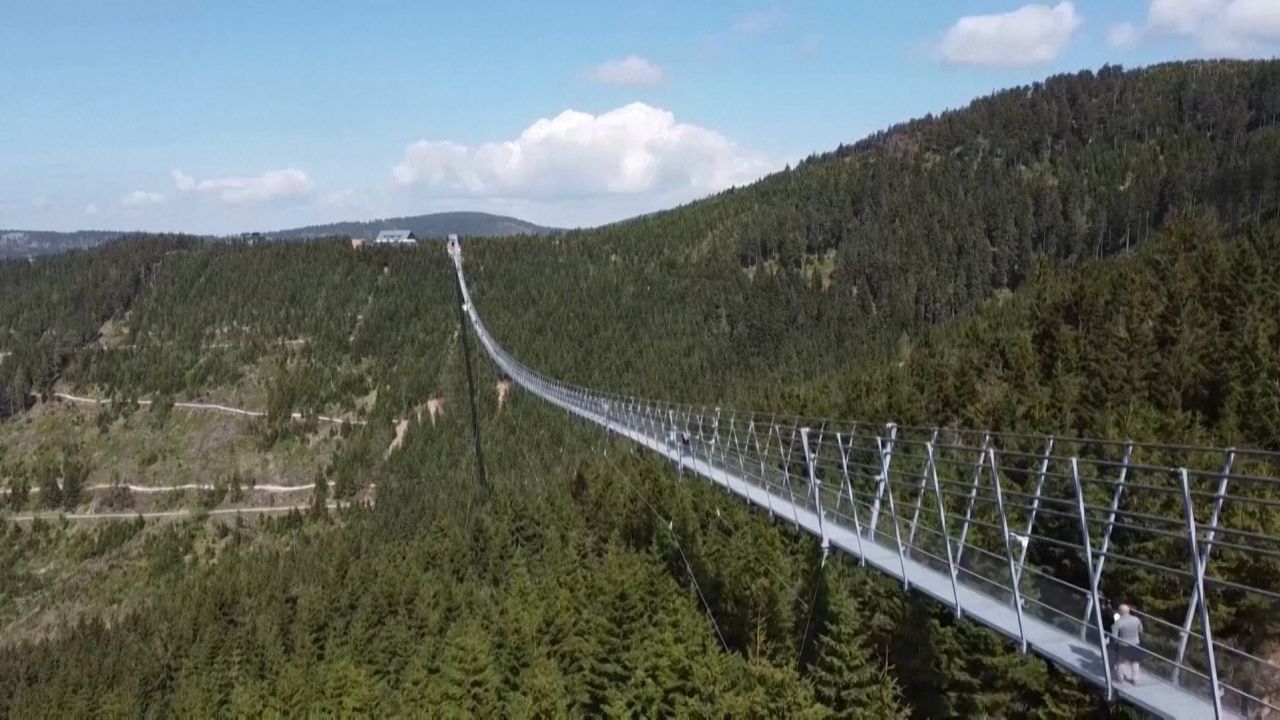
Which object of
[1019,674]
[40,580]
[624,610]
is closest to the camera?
[1019,674]

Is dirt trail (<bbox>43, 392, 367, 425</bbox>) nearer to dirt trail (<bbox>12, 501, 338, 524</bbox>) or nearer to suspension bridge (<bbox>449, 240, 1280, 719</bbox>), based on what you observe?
dirt trail (<bbox>12, 501, 338, 524</bbox>)

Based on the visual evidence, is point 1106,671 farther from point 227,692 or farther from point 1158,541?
point 227,692

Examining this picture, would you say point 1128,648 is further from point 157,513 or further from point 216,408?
point 216,408

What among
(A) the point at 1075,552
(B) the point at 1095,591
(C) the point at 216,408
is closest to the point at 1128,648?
(B) the point at 1095,591

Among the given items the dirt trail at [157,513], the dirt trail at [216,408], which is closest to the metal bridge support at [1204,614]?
the dirt trail at [157,513]

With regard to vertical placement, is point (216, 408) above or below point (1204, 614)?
below

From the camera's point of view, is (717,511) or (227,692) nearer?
(717,511)

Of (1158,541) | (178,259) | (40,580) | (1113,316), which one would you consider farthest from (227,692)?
(178,259)
